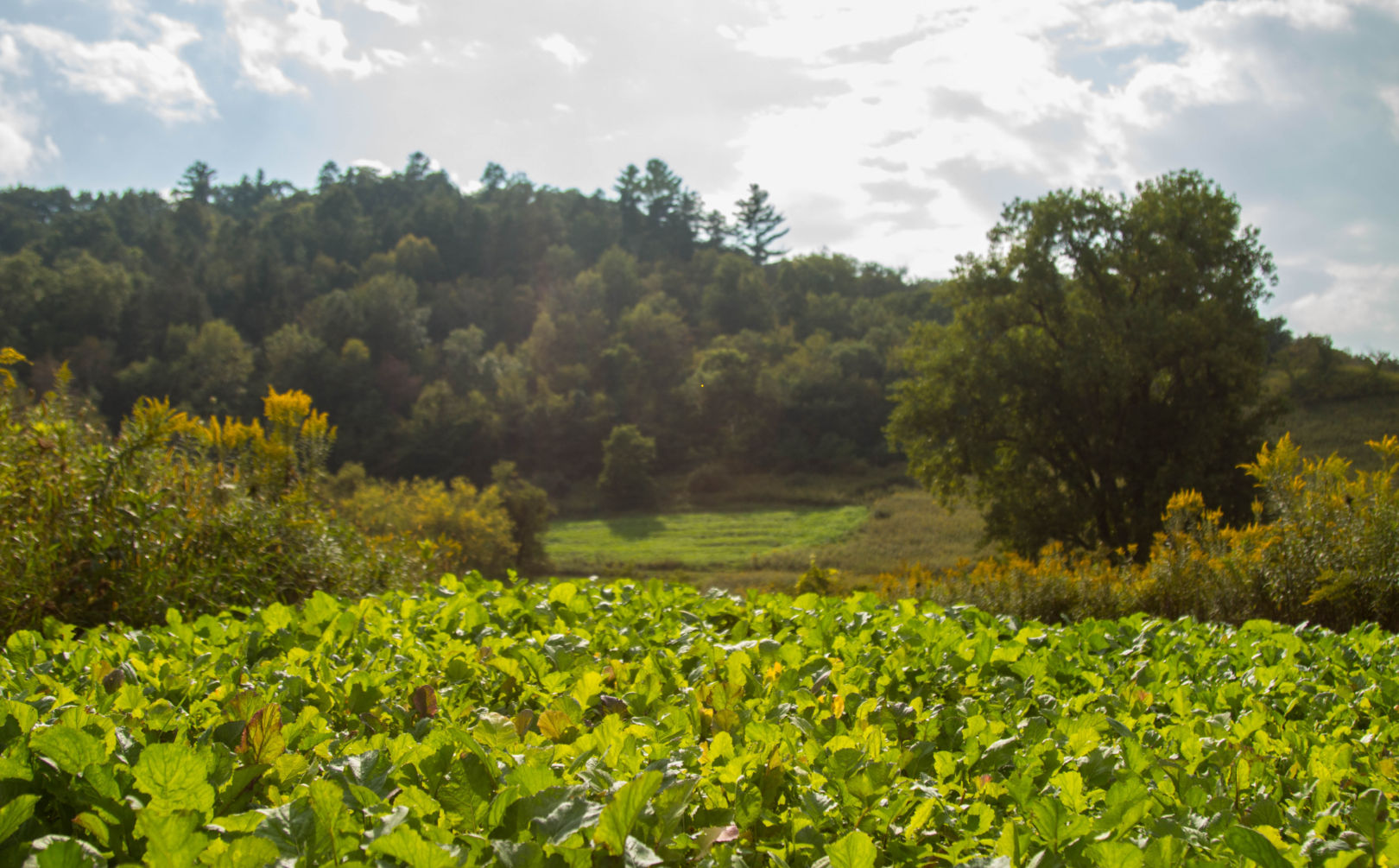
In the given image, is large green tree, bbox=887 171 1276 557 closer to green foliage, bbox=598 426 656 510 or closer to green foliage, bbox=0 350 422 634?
green foliage, bbox=0 350 422 634

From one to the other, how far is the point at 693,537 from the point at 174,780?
2933 centimetres

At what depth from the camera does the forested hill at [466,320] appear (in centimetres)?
4419

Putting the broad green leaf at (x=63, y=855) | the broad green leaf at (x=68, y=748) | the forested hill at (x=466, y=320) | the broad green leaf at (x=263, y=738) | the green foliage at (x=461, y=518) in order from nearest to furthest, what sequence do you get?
the broad green leaf at (x=63, y=855)
the broad green leaf at (x=68, y=748)
the broad green leaf at (x=263, y=738)
the green foliage at (x=461, y=518)
the forested hill at (x=466, y=320)

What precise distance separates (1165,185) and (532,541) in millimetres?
20464

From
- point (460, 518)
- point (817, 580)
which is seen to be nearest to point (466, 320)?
point (460, 518)

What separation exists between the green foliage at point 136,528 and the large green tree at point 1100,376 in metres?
14.1

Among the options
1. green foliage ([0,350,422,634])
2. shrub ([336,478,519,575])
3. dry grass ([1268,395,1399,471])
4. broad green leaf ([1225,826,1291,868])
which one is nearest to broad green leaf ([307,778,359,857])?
broad green leaf ([1225,826,1291,868])

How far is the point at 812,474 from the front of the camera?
39875 mm

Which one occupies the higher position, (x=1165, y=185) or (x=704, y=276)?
(x=704, y=276)

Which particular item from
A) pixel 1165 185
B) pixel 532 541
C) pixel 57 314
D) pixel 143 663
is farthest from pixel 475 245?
pixel 143 663

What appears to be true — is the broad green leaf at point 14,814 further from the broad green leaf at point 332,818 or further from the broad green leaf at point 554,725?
the broad green leaf at point 554,725

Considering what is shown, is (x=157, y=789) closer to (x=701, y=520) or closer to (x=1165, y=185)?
(x=1165, y=185)

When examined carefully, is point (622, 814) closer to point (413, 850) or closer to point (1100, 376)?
point (413, 850)

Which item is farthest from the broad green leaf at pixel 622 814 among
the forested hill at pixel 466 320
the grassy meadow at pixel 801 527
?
the forested hill at pixel 466 320
